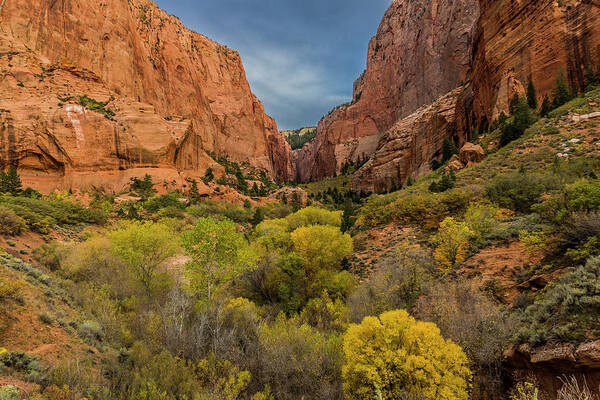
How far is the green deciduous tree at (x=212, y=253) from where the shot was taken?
13.1 m

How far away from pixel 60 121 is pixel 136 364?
40208 mm

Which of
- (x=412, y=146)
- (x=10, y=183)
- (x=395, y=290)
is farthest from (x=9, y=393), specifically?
(x=412, y=146)

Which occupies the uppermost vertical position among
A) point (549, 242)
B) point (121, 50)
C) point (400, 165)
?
point (121, 50)

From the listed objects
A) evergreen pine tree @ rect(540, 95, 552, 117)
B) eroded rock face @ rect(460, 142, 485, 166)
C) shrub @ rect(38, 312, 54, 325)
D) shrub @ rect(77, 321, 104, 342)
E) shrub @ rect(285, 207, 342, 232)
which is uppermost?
evergreen pine tree @ rect(540, 95, 552, 117)

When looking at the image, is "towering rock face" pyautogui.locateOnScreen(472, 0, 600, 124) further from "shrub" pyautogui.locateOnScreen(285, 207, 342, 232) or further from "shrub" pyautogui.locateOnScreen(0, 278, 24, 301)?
"shrub" pyautogui.locateOnScreen(0, 278, 24, 301)

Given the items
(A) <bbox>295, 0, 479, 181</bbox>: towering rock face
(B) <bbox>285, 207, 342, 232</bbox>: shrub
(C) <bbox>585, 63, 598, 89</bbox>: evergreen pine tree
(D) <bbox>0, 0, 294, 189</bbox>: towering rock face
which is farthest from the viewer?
(A) <bbox>295, 0, 479, 181</bbox>: towering rock face

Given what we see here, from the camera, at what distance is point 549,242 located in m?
8.99

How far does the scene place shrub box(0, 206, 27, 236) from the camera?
14.8 m

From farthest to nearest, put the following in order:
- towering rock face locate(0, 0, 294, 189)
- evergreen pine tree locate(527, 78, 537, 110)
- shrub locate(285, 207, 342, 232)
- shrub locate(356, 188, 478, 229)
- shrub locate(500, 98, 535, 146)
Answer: towering rock face locate(0, 0, 294, 189)
shrub locate(285, 207, 342, 232)
evergreen pine tree locate(527, 78, 537, 110)
shrub locate(500, 98, 535, 146)
shrub locate(356, 188, 478, 229)

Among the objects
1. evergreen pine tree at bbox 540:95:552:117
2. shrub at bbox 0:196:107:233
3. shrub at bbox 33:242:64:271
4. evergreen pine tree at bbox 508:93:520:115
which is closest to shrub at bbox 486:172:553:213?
evergreen pine tree at bbox 540:95:552:117

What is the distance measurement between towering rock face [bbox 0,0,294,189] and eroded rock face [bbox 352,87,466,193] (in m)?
43.1

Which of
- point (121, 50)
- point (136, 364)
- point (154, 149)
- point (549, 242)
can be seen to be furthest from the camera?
point (121, 50)

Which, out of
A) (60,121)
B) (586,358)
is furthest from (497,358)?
(60,121)

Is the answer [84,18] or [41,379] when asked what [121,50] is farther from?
[41,379]
